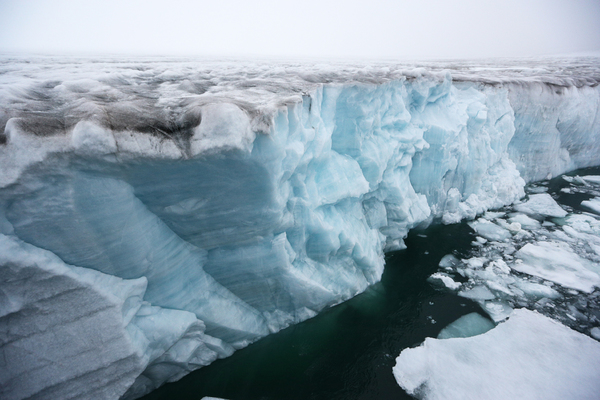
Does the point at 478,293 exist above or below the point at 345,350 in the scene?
above

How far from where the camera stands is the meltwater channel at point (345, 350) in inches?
135

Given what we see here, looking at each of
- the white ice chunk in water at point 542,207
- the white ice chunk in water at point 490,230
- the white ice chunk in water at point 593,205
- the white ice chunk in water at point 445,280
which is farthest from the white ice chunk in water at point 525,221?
the white ice chunk in water at point 445,280

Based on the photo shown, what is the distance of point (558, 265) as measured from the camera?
531 centimetres

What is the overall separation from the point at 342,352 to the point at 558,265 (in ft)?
14.3

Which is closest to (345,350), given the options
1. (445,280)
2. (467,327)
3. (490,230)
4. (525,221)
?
(467,327)

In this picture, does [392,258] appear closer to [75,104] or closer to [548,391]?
[548,391]

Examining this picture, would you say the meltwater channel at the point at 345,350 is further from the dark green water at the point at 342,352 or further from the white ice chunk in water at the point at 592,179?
the white ice chunk in water at the point at 592,179

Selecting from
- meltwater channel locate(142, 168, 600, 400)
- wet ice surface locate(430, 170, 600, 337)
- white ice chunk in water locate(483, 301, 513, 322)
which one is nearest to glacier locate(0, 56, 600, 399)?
meltwater channel locate(142, 168, 600, 400)

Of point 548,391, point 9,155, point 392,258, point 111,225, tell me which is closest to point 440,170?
point 392,258

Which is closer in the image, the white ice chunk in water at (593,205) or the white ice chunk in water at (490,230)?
the white ice chunk in water at (490,230)

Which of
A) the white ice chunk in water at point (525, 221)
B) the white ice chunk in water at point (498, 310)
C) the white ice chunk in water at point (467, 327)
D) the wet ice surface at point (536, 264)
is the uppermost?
the white ice chunk in water at point (525, 221)

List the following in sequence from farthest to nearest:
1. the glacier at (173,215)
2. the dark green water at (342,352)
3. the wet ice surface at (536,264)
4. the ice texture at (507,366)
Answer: the wet ice surface at (536,264) → the dark green water at (342,352) → the ice texture at (507,366) → the glacier at (173,215)

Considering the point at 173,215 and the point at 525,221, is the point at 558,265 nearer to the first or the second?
the point at 525,221

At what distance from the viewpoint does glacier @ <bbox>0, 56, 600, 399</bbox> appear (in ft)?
7.46
